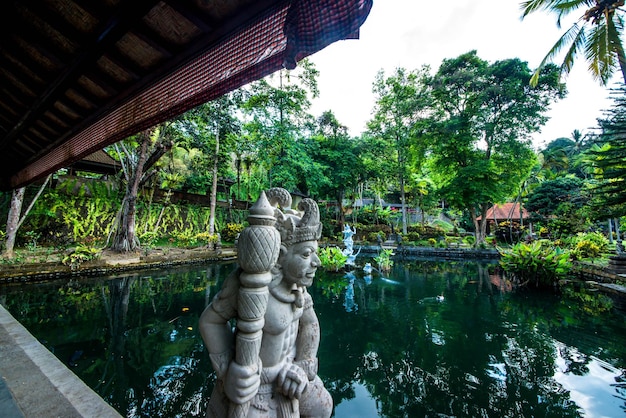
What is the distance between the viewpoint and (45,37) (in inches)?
61.2

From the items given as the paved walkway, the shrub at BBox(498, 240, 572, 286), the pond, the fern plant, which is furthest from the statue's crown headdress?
the shrub at BBox(498, 240, 572, 286)

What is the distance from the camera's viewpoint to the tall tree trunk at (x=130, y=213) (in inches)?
384

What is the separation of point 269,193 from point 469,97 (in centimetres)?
1809

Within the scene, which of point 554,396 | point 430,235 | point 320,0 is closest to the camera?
point 320,0

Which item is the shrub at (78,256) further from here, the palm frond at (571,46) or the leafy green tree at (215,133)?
the palm frond at (571,46)

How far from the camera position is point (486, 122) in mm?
15266

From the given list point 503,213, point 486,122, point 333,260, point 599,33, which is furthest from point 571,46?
point 503,213

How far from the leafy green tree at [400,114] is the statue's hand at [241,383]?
711 inches

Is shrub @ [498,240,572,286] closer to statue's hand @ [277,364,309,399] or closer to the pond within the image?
the pond

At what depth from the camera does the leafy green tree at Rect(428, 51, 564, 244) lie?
14.3m

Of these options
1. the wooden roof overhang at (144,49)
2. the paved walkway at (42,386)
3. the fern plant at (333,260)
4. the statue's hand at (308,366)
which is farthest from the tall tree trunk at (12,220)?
the statue's hand at (308,366)

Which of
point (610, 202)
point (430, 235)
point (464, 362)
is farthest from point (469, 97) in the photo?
point (464, 362)

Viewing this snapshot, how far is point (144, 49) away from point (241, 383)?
1.90 m

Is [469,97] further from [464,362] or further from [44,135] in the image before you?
[44,135]
